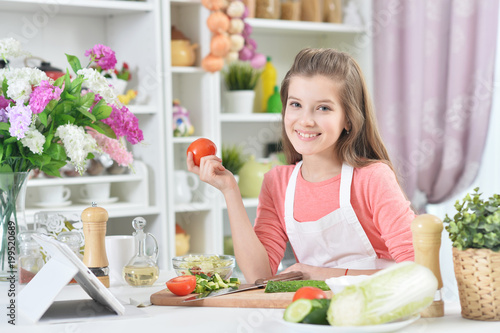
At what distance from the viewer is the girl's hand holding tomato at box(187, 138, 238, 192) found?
1.56 meters

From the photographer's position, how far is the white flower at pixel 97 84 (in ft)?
4.95

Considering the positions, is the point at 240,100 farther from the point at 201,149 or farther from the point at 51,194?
the point at 201,149

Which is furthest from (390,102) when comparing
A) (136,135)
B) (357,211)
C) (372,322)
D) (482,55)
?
(372,322)

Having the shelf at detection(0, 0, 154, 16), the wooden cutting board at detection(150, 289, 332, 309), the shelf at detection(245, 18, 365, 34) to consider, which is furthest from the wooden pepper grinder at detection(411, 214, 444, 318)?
the shelf at detection(245, 18, 365, 34)

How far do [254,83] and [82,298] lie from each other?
82.7 inches

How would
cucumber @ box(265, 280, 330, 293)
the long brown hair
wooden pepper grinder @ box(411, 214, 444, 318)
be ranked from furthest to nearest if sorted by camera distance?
1. the long brown hair
2. cucumber @ box(265, 280, 330, 293)
3. wooden pepper grinder @ box(411, 214, 444, 318)

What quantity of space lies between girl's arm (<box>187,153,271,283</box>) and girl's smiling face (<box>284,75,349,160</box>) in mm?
191

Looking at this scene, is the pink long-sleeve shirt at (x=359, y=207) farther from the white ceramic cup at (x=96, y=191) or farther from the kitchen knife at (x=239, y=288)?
the white ceramic cup at (x=96, y=191)

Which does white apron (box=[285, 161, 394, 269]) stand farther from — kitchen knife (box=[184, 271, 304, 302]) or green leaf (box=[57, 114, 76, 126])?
green leaf (box=[57, 114, 76, 126])

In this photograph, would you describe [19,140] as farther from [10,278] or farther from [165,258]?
[165,258]

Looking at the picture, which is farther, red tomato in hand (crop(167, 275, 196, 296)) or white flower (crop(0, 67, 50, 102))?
white flower (crop(0, 67, 50, 102))

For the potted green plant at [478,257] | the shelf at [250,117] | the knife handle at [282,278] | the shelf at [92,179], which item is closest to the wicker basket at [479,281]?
the potted green plant at [478,257]

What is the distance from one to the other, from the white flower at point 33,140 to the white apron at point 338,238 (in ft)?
2.10

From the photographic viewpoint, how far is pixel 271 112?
3377 mm
